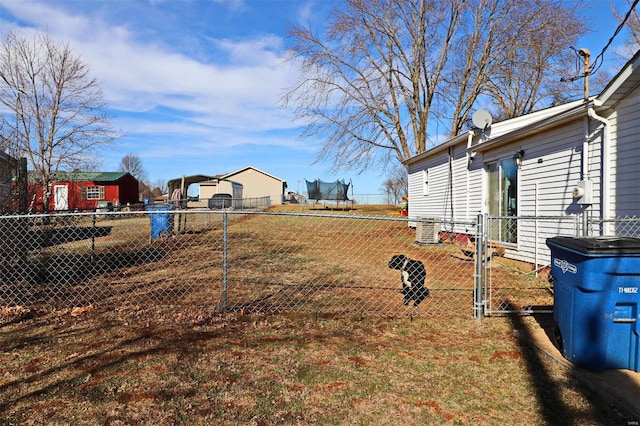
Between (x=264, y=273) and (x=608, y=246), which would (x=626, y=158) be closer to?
(x=608, y=246)

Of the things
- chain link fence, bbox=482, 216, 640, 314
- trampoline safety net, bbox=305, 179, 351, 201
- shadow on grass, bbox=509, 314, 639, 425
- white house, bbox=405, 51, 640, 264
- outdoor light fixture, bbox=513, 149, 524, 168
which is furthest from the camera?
trampoline safety net, bbox=305, 179, 351, 201

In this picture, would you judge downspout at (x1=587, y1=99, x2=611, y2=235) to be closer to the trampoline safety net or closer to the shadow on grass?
the shadow on grass

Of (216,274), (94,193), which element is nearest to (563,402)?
(216,274)

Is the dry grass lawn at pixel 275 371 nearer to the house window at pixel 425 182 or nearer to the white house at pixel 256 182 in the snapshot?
the house window at pixel 425 182

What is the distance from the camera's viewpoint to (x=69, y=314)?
461 cm

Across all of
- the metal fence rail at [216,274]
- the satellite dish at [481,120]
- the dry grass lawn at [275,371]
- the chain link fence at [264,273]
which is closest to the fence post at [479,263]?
the chain link fence at [264,273]

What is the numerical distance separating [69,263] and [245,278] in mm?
3689

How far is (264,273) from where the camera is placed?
24.2ft

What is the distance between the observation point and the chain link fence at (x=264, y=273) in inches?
199

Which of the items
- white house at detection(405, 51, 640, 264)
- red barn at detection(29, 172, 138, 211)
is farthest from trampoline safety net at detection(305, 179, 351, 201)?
red barn at detection(29, 172, 138, 211)

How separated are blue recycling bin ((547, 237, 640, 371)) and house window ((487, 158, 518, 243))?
20.6ft

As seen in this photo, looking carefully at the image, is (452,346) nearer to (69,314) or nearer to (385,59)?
(69,314)

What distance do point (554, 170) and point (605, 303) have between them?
5.66 m

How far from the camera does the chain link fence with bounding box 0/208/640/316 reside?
5.06 metres
